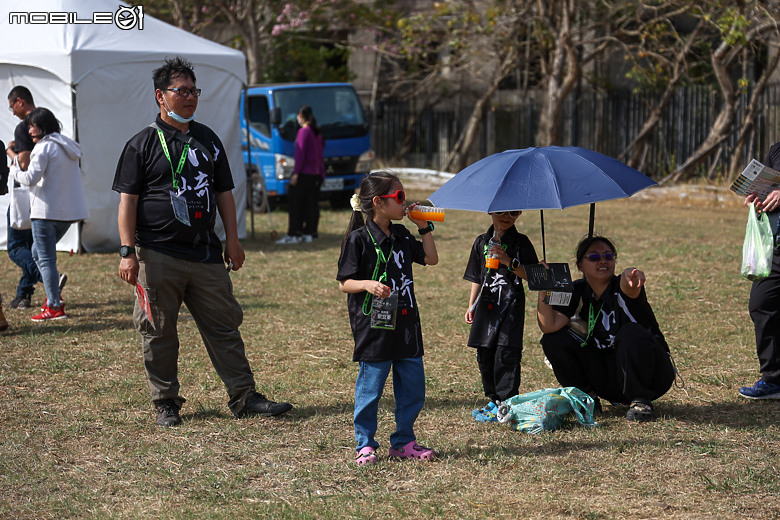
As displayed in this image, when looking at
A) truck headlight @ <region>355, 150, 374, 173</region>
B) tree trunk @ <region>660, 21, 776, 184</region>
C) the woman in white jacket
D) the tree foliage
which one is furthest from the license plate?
the woman in white jacket

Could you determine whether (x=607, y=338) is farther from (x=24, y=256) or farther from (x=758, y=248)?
(x=24, y=256)

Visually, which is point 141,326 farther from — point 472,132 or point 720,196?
point 472,132

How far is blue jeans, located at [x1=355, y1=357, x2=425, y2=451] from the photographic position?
4359mm

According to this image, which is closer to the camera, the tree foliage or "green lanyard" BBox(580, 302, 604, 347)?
"green lanyard" BBox(580, 302, 604, 347)

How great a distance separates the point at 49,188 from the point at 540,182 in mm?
4917

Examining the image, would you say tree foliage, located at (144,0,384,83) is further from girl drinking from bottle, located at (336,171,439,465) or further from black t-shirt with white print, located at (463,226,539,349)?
girl drinking from bottle, located at (336,171,439,465)

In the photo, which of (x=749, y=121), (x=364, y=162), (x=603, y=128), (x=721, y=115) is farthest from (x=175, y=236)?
(x=603, y=128)

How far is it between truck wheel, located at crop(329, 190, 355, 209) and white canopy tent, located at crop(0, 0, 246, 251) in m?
4.71

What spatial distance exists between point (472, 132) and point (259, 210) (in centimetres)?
814

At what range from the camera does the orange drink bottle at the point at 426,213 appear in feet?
14.2

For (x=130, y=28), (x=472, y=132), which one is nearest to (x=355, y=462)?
(x=130, y=28)

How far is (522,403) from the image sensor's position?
197 inches

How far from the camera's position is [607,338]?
511 centimetres

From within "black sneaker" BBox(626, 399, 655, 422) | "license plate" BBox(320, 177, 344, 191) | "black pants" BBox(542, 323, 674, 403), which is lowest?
"black sneaker" BBox(626, 399, 655, 422)
